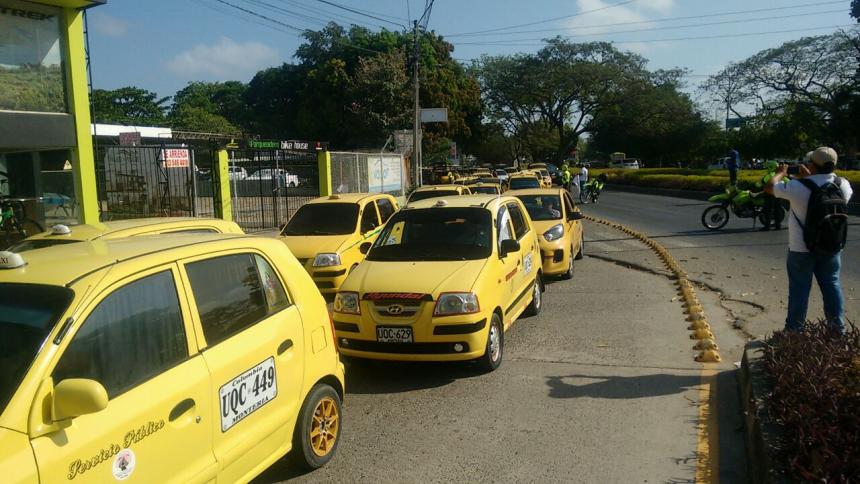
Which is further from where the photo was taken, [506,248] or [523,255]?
[523,255]

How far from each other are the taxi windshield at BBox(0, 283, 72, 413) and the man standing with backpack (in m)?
5.41

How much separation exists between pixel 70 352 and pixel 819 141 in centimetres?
5384

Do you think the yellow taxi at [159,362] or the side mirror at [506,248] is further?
the side mirror at [506,248]

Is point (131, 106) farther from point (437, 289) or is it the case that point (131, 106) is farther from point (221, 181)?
point (437, 289)

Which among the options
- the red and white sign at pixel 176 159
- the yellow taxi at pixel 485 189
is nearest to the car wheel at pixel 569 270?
the yellow taxi at pixel 485 189

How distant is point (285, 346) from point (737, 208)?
53.4 ft

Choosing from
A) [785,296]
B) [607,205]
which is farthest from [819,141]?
[785,296]

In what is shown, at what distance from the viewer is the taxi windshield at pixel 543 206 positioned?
11.9 meters

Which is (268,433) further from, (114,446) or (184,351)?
(114,446)

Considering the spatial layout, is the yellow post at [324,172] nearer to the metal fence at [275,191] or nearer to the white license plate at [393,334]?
the metal fence at [275,191]

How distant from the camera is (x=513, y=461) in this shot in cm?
459

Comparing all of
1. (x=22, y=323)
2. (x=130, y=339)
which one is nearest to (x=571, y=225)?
(x=130, y=339)

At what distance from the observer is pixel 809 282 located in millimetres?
5891

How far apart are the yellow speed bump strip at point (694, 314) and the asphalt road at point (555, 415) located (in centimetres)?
13
